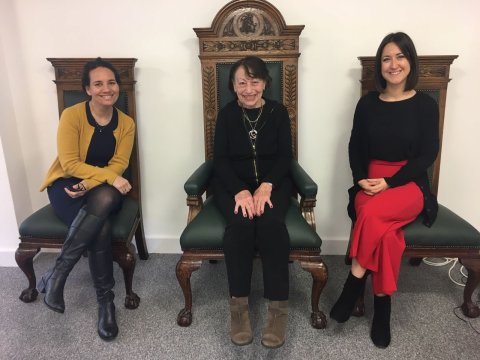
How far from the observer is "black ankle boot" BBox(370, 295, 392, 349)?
5.71ft

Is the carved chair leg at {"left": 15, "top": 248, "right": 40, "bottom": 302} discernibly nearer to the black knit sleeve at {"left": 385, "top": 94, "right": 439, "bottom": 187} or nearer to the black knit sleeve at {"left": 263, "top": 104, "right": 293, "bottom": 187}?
the black knit sleeve at {"left": 263, "top": 104, "right": 293, "bottom": 187}

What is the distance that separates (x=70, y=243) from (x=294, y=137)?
1.34 metres

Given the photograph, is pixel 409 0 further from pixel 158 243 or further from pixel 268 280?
pixel 158 243

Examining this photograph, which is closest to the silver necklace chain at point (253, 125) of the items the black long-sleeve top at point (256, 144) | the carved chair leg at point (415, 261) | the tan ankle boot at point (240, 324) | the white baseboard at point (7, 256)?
the black long-sleeve top at point (256, 144)

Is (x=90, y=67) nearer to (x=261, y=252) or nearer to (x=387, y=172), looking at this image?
(x=261, y=252)

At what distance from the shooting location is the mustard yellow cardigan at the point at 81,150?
1.95 m

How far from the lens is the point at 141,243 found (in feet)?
8.30

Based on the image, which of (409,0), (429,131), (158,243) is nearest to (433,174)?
(429,131)

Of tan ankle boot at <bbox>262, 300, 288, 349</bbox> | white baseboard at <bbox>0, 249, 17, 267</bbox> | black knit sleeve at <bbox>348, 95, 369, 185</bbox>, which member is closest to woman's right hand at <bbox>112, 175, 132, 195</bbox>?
tan ankle boot at <bbox>262, 300, 288, 349</bbox>

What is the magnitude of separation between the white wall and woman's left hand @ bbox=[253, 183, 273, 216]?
0.70 m

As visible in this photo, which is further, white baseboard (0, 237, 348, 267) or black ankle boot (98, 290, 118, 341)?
white baseboard (0, 237, 348, 267)

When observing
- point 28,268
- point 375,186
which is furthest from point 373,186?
point 28,268

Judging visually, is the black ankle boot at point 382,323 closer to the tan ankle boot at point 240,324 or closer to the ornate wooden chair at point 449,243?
the ornate wooden chair at point 449,243

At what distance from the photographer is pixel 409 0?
219cm
